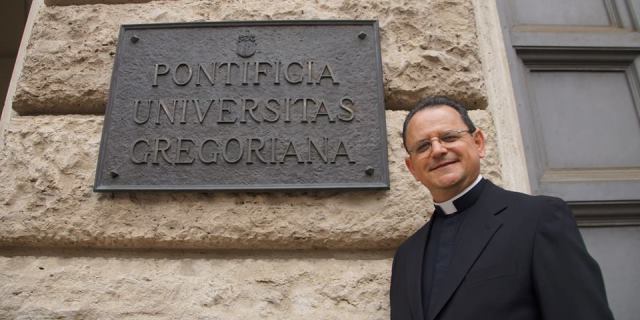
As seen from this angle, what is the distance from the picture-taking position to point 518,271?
3.55 feet

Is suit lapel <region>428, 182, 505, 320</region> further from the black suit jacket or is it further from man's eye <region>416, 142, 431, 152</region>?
man's eye <region>416, 142, 431, 152</region>

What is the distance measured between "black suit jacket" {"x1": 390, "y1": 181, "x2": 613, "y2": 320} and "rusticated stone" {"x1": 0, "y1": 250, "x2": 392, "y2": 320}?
290 mm

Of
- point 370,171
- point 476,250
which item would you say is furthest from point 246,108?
point 476,250

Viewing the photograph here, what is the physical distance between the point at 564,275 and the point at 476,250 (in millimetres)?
221

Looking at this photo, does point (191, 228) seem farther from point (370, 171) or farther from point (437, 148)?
point (437, 148)

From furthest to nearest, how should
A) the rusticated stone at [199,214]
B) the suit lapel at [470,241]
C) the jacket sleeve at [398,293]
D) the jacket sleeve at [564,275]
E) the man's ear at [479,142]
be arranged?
the rusticated stone at [199,214]
the man's ear at [479,142]
the jacket sleeve at [398,293]
the suit lapel at [470,241]
the jacket sleeve at [564,275]

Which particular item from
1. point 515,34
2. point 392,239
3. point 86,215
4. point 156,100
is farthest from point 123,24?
point 515,34

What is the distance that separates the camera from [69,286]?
158cm

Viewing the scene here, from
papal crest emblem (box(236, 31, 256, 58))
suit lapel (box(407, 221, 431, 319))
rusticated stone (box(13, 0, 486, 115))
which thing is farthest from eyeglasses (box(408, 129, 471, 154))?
papal crest emblem (box(236, 31, 256, 58))

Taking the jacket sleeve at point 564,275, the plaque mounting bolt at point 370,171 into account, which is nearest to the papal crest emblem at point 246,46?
the plaque mounting bolt at point 370,171

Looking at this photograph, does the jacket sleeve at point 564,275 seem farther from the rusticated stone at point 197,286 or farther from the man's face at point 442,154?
the rusticated stone at point 197,286

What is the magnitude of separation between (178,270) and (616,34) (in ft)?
7.57

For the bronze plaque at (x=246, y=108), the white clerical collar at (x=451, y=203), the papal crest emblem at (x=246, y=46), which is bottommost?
the white clerical collar at (x=451, y=203)

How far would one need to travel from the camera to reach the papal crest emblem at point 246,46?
1.92m
